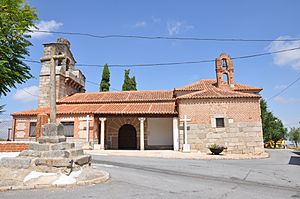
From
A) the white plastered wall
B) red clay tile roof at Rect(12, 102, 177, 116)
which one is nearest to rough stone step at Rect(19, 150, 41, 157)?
red clay tile roof at Rect(12, 102, 177, 116)

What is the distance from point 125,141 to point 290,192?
50.9 ft

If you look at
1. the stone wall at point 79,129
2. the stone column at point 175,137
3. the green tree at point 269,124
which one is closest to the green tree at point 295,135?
the green tree at point 269,124

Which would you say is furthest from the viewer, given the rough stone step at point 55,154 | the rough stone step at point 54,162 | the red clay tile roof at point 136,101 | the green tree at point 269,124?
the green tree at point 269,124

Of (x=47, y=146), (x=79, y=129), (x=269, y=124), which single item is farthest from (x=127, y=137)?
(x=269, y=124)

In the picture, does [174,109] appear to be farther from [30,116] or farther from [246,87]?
[30,116]

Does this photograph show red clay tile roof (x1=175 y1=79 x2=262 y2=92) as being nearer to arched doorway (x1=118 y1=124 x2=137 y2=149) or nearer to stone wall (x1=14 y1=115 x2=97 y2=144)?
arched doorway (x1=118 y1=124 x2=137 y2=149)

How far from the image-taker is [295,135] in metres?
52.5

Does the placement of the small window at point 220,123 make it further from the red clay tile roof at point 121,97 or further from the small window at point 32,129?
the small window at point 32,129

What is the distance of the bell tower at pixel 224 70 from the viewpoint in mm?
19672

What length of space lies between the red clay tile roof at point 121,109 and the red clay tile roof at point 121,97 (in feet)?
1.78

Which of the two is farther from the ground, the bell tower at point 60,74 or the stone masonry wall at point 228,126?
the bell tower at point 60,74

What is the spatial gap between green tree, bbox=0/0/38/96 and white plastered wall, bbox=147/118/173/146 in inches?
436

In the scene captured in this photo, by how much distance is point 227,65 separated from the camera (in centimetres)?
1995

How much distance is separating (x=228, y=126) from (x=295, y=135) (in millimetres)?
47132
